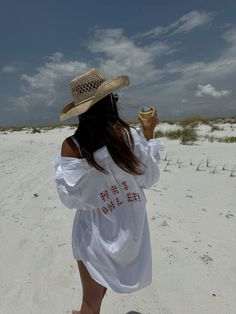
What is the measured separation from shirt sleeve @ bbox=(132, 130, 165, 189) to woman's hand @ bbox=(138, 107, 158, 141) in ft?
Result: 0.15

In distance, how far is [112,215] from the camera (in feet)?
6.60

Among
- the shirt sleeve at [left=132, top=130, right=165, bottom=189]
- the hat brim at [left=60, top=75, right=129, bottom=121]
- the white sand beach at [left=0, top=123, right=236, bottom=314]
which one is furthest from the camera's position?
the white sand beach at [left=0, top=123, right=236, bottom=314]

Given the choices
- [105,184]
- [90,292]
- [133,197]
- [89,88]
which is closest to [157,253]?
[90,292]

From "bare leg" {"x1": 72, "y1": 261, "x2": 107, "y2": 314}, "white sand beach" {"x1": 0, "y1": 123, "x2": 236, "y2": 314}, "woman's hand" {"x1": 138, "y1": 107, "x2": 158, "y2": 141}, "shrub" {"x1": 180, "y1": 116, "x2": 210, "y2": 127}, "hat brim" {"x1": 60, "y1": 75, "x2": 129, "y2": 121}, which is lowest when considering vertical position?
"shrub" {"x1": 180, "y1": 116, "x2": 210, "y2": 127}

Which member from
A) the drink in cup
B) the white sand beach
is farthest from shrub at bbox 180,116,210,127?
the drink in cup

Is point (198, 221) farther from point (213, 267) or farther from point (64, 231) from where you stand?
point (64, 231)

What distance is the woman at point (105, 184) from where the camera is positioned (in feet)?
6.18

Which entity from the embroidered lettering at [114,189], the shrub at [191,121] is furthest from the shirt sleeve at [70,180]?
the shrub at [191,121]

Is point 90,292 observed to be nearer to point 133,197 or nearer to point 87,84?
point 133,197

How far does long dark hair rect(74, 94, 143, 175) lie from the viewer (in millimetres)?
1874

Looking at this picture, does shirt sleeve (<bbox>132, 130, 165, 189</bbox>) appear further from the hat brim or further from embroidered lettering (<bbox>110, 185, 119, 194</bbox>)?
the hat brim

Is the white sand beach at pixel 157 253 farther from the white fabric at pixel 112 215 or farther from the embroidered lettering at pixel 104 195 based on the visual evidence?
the embroidered lettering at pixel 104 195

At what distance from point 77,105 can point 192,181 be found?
182 inches

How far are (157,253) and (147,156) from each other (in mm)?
1877
